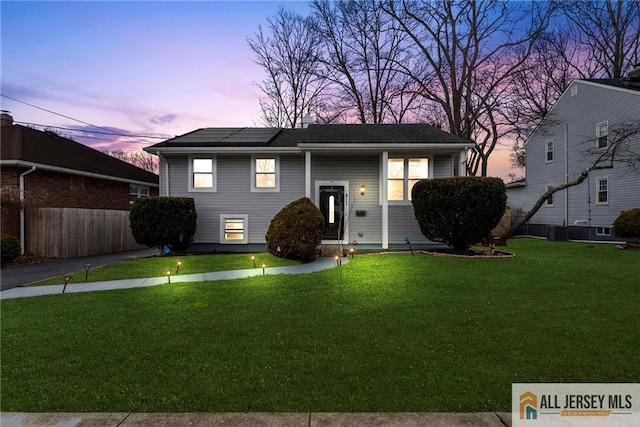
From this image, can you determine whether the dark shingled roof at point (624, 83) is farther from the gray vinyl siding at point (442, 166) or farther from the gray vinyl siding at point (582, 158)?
the gray vinyl siding at point (442, 166)

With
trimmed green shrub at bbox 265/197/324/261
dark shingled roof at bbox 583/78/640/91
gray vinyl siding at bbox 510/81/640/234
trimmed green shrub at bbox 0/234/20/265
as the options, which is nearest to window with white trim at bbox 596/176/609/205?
gray vinyl siding at bbox 510/81/640/234

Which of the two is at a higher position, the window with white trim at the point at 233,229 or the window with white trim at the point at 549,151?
the window with white trim at the point at 549,151

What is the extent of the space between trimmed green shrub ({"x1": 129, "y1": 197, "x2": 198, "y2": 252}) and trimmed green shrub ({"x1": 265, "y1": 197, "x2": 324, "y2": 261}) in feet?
11.4

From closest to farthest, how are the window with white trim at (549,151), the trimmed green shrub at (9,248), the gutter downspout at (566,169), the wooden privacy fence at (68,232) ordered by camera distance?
the trimmed green shrub at (9,248), the wooden privacy fence at (68,232), the gutter downspout at (566,169), the window with white trim at (549,151)

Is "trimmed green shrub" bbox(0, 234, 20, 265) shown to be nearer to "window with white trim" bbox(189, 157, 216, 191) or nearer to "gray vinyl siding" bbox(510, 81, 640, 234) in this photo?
"window with white trim" bbox(189, 157, 216, 191)

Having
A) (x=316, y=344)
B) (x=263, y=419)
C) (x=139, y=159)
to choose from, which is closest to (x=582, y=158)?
(x=316, y=344)

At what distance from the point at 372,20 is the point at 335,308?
21972 millimetres

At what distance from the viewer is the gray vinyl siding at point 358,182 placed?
12344 mm

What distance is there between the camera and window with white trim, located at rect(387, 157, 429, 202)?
12.1 meters

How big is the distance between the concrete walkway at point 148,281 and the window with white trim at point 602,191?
16682mm

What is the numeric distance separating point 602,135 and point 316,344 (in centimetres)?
2042

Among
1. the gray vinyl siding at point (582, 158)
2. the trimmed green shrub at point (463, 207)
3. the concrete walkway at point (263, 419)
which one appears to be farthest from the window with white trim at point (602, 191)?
the concrete walkway at point (263, 419)

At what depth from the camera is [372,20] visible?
21.5 m

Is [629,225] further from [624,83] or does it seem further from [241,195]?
[241,195]
